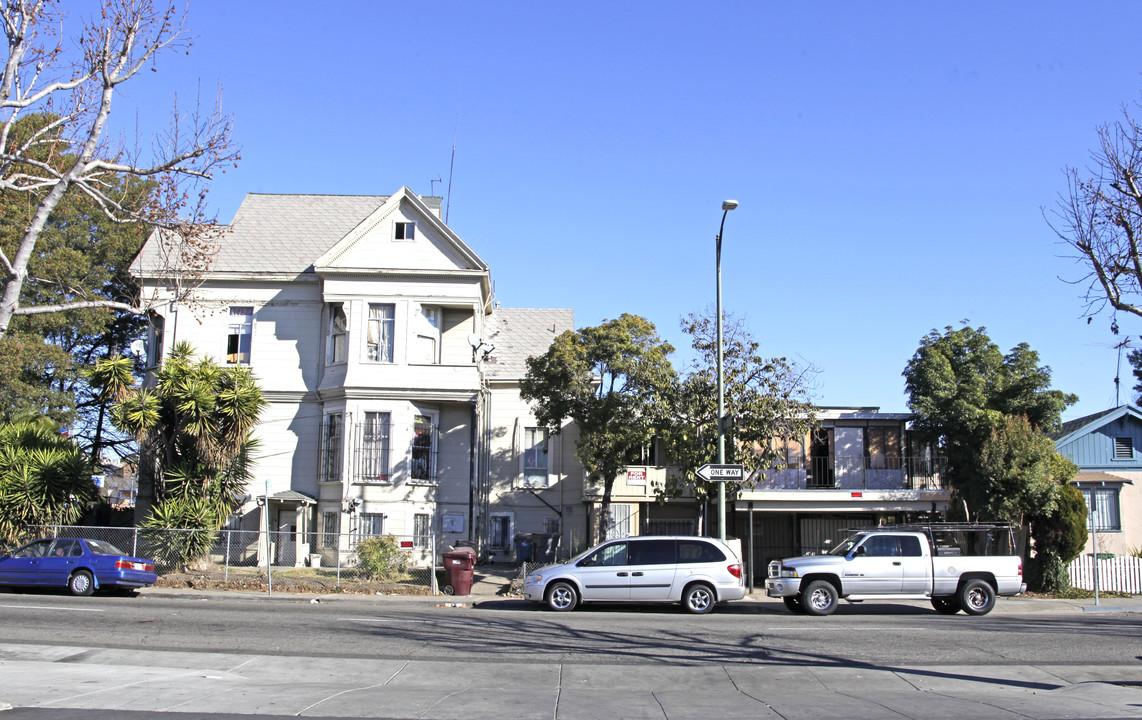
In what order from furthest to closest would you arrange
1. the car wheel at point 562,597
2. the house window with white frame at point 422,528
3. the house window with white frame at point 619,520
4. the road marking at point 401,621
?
the house window with white frame at point 619,520, the house window with white frame at point 422,528, the car wheel at point 562,597, the road marking at point 401,621

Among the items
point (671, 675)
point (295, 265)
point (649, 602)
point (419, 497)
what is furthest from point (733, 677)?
point (295, 265)

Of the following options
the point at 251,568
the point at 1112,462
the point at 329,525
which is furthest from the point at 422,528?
the point at 1112,462

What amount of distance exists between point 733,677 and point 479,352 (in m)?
19.3

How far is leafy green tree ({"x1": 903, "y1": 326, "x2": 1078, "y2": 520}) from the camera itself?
24594 mm

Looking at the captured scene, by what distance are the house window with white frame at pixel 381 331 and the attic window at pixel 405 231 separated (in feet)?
7.41

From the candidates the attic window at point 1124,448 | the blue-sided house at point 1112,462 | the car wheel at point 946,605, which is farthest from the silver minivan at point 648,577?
the attic window at point 1124,448

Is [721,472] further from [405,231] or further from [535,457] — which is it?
[405,231]

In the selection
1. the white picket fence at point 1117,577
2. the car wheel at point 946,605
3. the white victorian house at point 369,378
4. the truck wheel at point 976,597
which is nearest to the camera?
the truck wheel at point 976,597

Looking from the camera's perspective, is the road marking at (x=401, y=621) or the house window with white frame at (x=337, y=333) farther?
the house window with white frame at (x=337, y=333)

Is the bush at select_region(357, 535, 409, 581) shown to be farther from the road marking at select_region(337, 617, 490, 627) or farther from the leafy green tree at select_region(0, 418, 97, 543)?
the leafy green tree at select_region(0, 418, 97, 543)

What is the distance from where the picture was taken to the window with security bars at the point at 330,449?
28.8 metres

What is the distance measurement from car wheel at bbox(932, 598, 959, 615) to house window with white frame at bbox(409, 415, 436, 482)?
1540 centimetres

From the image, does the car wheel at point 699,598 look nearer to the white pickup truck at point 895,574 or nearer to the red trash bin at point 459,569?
the white pickup truck at point 895,574

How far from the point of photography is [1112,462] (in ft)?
97.3
